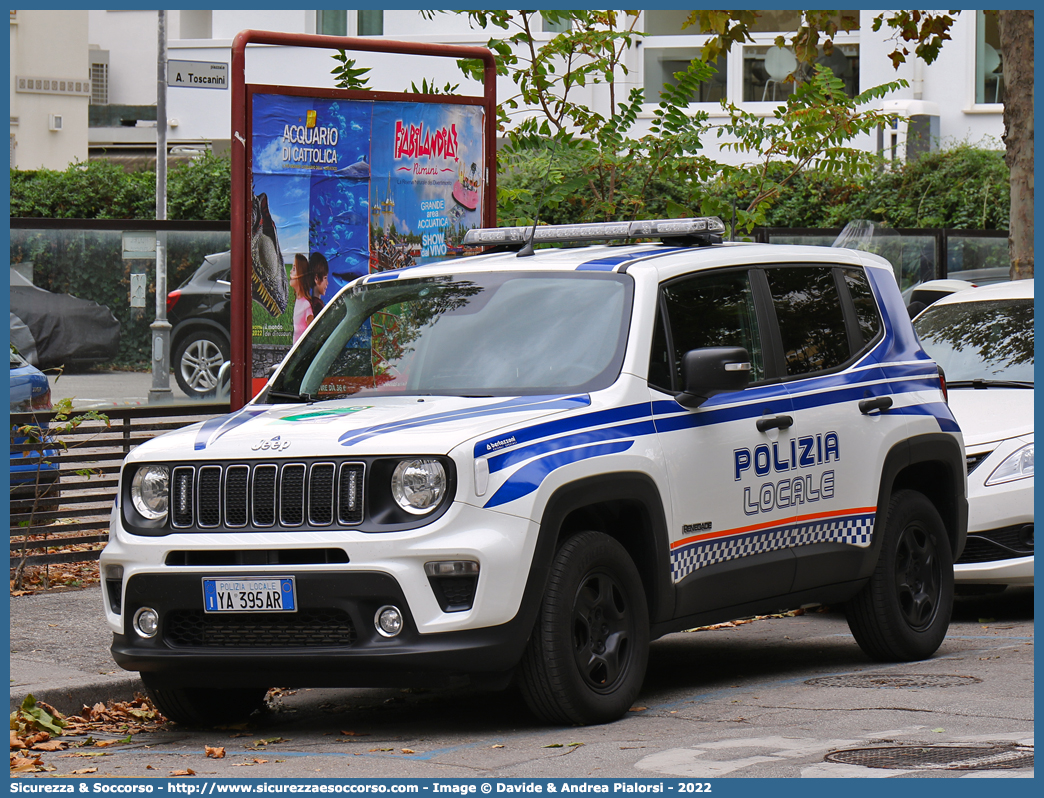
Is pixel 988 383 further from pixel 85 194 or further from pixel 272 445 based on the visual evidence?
pixel 85 194

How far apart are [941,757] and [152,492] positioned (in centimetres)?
317

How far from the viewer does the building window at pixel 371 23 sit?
2900 cm

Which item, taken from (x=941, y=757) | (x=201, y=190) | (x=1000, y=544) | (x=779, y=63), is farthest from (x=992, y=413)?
(x=201, y=190)

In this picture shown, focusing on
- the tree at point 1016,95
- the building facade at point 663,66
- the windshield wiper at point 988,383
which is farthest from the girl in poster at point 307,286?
the building facade at point 663,66

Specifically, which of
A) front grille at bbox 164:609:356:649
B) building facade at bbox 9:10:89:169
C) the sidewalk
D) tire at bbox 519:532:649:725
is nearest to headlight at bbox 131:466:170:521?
front grille at bbox 164:609:356:649

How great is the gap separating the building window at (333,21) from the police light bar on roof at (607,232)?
70.0 feet

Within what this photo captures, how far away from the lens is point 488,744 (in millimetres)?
6328

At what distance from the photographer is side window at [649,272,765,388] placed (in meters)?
7.27

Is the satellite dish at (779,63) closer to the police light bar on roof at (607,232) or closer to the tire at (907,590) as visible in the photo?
the tire at (907,590)

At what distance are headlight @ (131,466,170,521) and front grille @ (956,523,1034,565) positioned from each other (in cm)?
506

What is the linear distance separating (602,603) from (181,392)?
686 cm

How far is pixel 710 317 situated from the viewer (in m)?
7.52

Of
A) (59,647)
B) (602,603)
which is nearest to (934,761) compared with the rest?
(602,603)

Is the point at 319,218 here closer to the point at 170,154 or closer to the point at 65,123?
the point at 170,154
